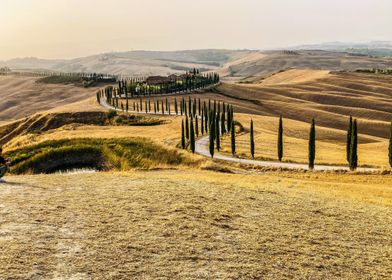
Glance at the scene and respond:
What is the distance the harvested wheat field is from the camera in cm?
2398

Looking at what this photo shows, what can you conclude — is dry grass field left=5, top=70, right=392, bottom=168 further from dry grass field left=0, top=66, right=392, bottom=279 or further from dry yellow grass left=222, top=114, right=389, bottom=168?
dry grass field left=0, top=66, right=392, bottom=279

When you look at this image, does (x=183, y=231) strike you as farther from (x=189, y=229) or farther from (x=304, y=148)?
(x=304, y=148)

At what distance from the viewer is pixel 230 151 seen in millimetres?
85688

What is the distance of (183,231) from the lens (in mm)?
29328

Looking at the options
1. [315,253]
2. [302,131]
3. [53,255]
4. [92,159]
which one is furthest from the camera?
[302,131]

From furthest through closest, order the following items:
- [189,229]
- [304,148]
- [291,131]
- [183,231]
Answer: [291,131] → [304,148] → [189,229] → [183,231]

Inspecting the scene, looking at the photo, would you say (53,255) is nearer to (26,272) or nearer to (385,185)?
(26,272)

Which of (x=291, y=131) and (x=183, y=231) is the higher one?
(x=183, y=231)

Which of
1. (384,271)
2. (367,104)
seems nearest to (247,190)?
(384,271)

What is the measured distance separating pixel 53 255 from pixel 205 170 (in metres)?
40.1

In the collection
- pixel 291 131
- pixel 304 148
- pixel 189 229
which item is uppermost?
pixel 189 229

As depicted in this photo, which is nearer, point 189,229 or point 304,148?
point 189,229

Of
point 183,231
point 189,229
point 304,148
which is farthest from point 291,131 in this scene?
point 183,231

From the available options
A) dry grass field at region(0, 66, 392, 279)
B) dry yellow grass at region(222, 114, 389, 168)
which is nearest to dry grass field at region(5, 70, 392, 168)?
dry yellow grass at region(222, 114, 389, 168)
